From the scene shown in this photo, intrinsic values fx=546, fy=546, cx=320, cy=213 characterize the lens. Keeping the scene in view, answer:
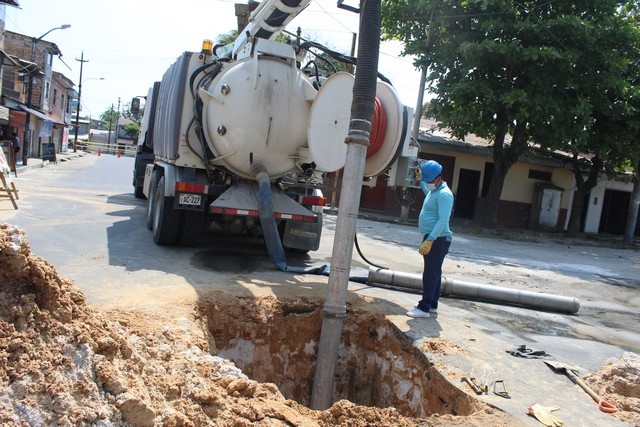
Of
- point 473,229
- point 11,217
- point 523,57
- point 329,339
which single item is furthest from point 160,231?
point 473,229

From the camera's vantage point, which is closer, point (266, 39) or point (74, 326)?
point (74, 326)

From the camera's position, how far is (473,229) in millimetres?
20172

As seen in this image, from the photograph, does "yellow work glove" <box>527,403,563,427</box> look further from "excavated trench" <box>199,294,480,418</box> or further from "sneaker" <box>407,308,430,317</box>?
"sneaker" <box>407,308,430,317</box>

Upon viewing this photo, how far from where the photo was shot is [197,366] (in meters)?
3.92

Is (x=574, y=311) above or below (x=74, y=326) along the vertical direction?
below

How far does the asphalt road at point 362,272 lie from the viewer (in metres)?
5.50

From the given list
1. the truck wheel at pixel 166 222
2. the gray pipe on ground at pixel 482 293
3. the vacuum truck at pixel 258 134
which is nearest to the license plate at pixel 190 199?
the vacuum truck at pixel 258 134

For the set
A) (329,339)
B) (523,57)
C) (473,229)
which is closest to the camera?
(329,339)

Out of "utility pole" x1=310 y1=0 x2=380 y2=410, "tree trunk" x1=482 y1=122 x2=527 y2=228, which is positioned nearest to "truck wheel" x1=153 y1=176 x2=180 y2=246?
"utility pole" x1=310 y1=0 x2=380 y2=410

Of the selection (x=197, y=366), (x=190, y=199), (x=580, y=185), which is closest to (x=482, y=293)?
(x=190, y=199)

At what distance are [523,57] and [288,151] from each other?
1121 cm

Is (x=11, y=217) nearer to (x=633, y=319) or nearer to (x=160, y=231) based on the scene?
(x=160, y=231)

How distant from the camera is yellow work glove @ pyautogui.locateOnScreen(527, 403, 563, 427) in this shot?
3736mm

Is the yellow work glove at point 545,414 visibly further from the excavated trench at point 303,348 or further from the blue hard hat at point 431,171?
the blue hard hat at point 431,171
